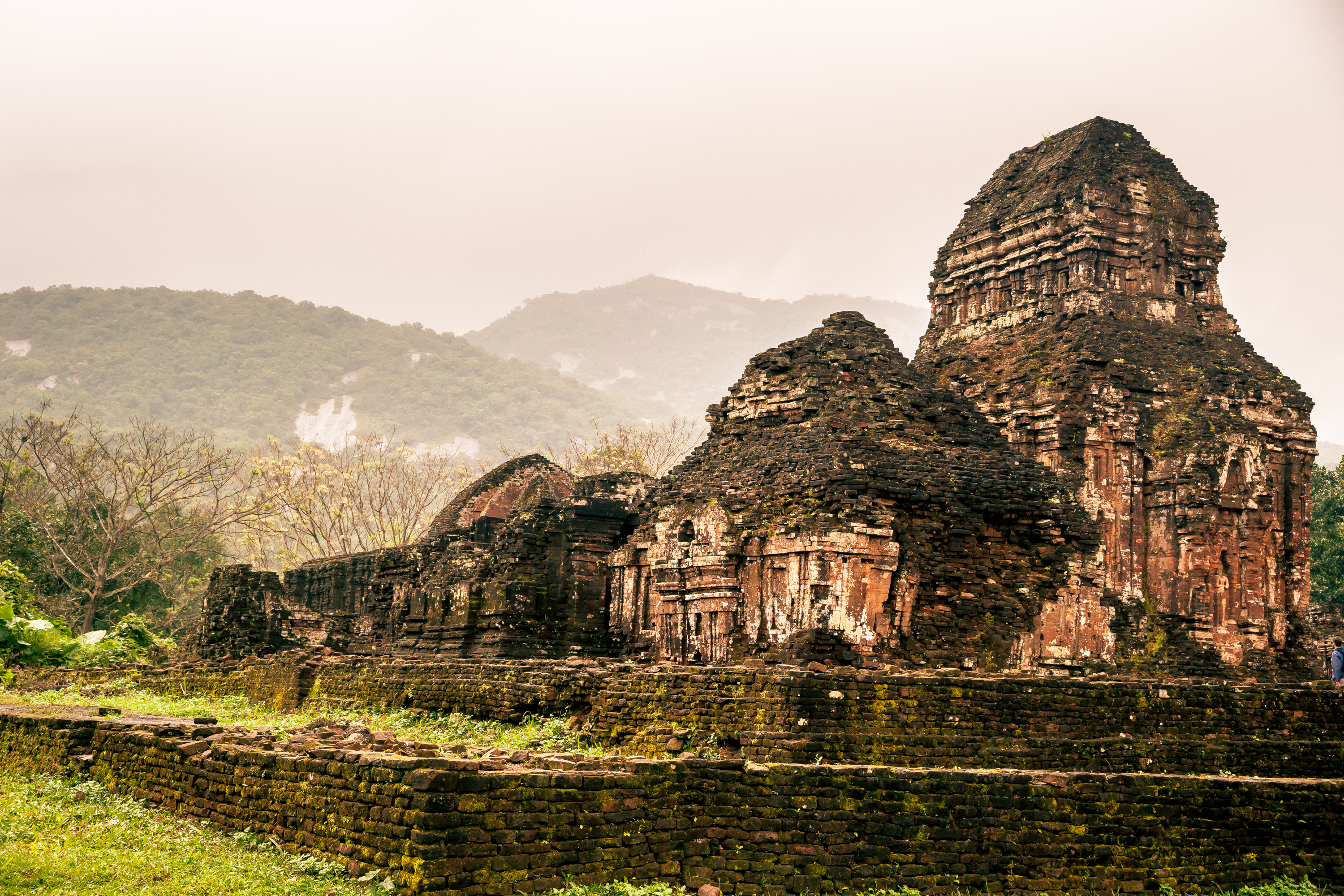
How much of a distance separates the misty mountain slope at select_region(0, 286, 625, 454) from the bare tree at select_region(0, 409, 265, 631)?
5562 centimetres

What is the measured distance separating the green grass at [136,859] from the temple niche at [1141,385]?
15109mm

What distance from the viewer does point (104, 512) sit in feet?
116

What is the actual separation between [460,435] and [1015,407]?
89.3m

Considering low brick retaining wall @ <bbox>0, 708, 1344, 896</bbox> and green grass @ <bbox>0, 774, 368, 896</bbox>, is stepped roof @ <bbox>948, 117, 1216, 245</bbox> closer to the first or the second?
low brick retaining wall @ <bbox>0, 708, 1344, 896</bbox>

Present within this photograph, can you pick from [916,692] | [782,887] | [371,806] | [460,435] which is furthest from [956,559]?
[460,435]

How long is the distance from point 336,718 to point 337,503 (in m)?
28.2

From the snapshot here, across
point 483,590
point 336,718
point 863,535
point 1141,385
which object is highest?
point 1141,385

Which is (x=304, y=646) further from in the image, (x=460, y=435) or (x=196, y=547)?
(x=460, y=435)

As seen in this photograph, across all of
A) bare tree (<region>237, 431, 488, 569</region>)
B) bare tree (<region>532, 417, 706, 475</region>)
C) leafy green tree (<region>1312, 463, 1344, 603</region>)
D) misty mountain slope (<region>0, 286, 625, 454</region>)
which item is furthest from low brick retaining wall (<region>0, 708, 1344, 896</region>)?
misty mountain slope (<region>0, 286, 625, 454</region>)

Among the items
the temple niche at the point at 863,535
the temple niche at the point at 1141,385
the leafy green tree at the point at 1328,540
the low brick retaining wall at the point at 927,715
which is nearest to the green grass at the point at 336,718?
the low brick retaining wall at the point at 927,715

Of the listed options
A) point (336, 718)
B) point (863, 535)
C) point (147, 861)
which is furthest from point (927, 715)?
point (336, 718)

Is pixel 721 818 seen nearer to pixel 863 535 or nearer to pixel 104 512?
pixel 863 535

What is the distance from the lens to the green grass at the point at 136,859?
7.45 metres

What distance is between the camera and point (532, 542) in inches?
776
